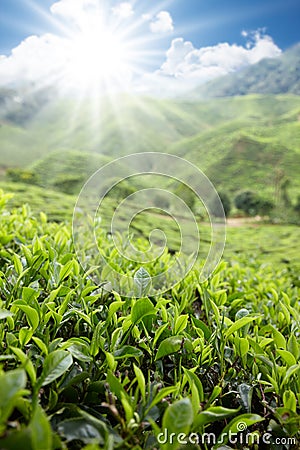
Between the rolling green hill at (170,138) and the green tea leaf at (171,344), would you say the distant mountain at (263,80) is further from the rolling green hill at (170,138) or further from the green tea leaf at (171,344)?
the green tea leaf at (171,344)

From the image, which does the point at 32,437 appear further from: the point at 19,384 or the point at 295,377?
the point at 295,377

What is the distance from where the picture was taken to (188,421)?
495 millimetres

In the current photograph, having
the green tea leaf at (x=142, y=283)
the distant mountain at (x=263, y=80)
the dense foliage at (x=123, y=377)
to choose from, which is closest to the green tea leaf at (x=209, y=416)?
the dense foliage at (x=123, y=377)

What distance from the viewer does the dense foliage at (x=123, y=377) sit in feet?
1.65

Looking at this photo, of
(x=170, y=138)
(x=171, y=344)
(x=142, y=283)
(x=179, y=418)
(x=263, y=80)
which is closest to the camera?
(x=179, y=418)

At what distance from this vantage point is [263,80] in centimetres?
3375

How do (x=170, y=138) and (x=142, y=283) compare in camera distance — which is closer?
(x=142, y=283)

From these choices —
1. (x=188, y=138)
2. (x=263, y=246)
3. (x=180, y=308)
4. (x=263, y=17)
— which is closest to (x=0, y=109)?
(x=188, y=138)

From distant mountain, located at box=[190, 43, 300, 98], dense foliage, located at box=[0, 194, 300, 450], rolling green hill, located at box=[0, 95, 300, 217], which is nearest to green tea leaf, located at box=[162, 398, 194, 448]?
dense foliage, located at box=[0, 194, 300, 450]

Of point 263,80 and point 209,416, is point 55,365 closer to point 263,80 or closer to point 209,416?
point 209,416

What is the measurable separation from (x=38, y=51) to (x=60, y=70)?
2096 mm

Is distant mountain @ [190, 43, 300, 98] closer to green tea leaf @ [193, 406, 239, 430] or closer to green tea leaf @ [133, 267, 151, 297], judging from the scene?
green tea leaf @ [133, 267, 151, 297]

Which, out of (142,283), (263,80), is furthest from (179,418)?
(263,80)

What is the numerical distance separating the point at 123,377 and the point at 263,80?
3637 centimetres
